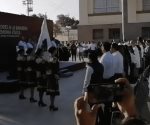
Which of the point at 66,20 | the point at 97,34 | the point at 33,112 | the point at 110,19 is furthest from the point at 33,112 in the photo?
the point at 66,20

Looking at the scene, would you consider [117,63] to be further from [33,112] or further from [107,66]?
[33,112]

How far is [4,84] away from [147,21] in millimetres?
41695

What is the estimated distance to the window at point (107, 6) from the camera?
57.8 metres

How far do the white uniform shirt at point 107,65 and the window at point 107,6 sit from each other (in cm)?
4887

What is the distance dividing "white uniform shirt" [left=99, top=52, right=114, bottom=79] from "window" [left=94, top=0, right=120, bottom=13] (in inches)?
1924

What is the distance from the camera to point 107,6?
57750mm

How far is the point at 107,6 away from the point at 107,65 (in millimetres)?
49161

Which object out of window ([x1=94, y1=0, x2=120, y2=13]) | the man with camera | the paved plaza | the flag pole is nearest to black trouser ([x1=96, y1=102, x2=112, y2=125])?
the paved plaza

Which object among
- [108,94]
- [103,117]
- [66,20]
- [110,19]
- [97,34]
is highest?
[66,20]

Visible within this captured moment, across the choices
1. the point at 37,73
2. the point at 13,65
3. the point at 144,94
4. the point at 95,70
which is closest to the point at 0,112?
the point at 37,73

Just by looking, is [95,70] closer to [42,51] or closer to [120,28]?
[42,51]

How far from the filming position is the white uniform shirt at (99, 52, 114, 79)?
30.1 feet

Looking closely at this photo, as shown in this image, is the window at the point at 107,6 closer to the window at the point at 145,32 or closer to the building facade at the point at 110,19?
the building facade at the point at 110,19

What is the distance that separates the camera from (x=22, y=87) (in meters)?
13.9
